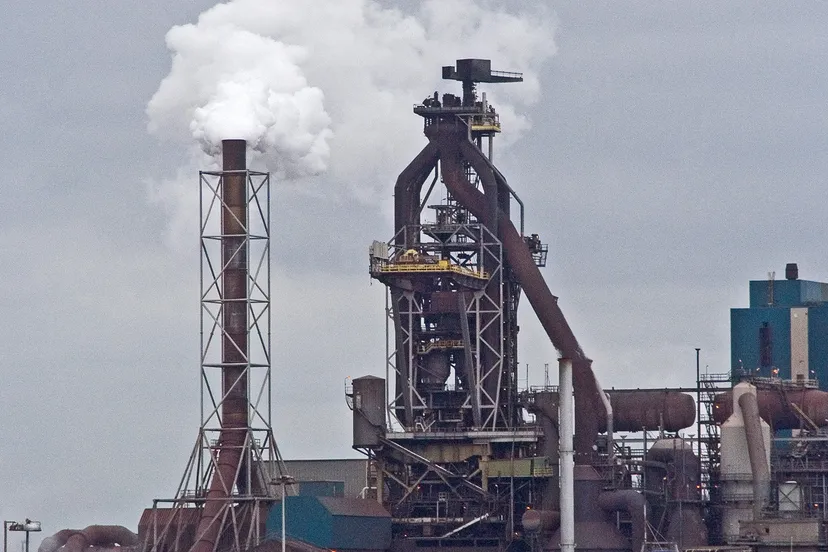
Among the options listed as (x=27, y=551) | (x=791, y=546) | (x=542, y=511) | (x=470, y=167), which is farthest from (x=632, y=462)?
(x=27, y=551)

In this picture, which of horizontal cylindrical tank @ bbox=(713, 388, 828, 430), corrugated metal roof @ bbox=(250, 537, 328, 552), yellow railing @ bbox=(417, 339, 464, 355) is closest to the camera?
corrugated metal roof @ bbox=(250, 537, 328, 552)

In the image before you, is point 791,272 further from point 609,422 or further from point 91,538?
point 91,538

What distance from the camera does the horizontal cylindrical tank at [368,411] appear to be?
440ft

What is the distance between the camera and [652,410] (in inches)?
5271

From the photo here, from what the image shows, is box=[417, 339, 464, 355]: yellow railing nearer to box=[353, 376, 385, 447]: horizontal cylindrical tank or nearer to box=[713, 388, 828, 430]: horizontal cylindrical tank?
box=[353, 376, 385, 447]: horizontal cylindrical tank

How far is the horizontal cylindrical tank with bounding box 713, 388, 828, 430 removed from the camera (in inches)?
5118

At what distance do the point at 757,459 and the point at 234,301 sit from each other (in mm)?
29350

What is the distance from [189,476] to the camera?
126 meters

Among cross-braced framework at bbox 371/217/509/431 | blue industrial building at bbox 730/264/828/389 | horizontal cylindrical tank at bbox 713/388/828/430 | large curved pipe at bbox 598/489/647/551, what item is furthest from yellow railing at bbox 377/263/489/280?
blue industrial building at bbox 730/264/828/389

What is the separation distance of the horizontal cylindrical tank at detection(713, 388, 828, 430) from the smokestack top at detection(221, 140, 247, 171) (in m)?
30.1

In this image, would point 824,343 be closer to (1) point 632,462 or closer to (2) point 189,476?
(1) point 632,462

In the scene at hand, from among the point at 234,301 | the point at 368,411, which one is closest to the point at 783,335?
the point at 368,411

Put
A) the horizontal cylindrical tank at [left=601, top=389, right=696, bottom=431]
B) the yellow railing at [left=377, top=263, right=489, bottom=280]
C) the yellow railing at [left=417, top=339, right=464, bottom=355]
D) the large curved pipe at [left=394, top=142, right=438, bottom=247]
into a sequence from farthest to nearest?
the large curved pipe at [left=394, top=142, right=438, bottom=247] < the yellow railing at [left=417, top=339, right=464, bottom=355] < the yellow railing at [left=377, top=263, right=489, bottom=280] < the horizontal cylindrical tank at [left=601, top=389, right=696, bottom=431]

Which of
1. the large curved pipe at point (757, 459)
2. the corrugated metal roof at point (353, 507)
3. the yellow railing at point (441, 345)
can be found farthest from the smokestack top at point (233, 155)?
the large curved pipe at point (757, 459)
